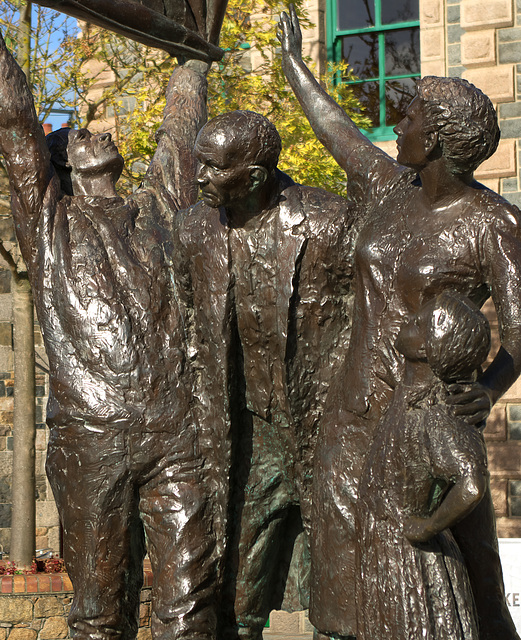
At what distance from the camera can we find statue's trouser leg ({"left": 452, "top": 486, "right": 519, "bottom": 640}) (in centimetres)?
389

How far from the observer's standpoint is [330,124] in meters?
4.50

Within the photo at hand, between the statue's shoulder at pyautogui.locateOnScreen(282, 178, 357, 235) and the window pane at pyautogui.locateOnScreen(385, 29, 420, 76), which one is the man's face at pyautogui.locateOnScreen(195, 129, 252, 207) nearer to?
the statue's shoulder at pyautogui.locateOnScreen(282, 178, 357, 235)

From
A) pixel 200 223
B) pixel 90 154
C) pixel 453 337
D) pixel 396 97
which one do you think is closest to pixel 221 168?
pixel 200 223

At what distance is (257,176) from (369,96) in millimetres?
7273

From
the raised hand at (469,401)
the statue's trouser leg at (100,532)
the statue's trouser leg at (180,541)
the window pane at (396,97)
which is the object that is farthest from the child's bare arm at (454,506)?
the window pane at (396,97)

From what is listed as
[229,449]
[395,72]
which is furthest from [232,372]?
[395,72]

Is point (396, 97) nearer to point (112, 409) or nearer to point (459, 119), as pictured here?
point (112, 409)

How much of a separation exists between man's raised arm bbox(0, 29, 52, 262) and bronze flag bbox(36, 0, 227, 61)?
1.28ft

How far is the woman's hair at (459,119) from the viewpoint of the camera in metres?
3.72

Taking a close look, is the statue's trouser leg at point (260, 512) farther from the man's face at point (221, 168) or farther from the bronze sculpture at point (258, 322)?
the man's face at point (221, 168)

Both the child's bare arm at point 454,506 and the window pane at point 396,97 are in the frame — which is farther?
the window pane at point 396,97

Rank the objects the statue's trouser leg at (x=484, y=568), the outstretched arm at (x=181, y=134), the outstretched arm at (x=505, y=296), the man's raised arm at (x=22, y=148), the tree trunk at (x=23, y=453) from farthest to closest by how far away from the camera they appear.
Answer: the tree trunk at (x=23, y=453), the outstretched arm at (x=181, y=134), the man's raised arm at (x=22, y=148), the statue's trouser leg at (x=484, y=568), the outstretched arm at (x=505, y=296)

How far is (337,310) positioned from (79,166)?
121cm

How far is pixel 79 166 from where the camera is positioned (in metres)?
4.66
